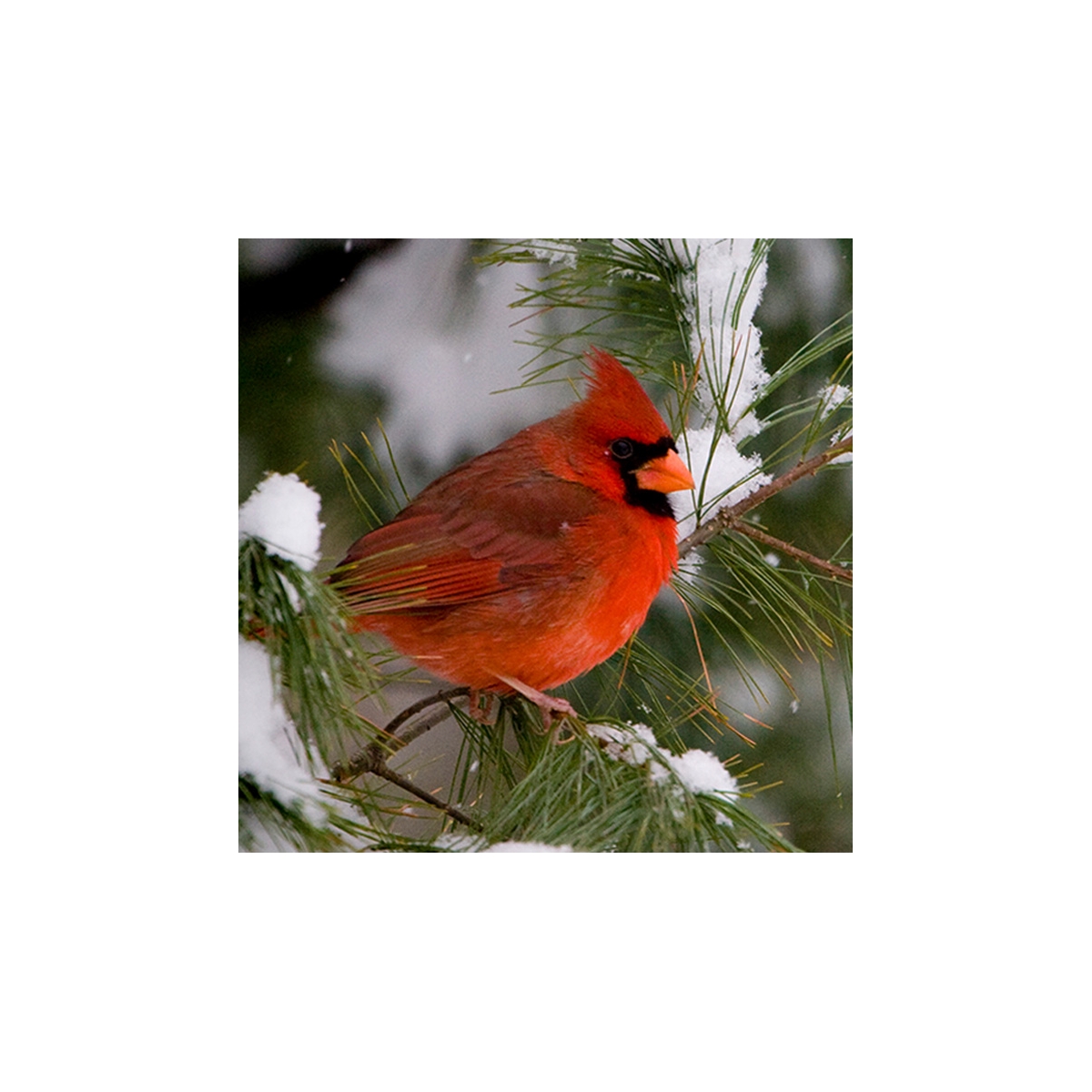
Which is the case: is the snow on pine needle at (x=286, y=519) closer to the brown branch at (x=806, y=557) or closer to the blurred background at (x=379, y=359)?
the blurred background at (x=379, y=359)

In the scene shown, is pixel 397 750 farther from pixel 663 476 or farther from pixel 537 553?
pixel 663 476

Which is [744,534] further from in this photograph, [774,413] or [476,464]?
[476,464]

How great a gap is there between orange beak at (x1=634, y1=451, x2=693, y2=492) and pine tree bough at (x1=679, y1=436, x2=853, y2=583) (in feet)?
0.37

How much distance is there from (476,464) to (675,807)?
78cm

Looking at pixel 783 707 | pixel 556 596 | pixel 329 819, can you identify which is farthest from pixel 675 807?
pixel 329 819

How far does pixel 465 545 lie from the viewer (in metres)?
2.60

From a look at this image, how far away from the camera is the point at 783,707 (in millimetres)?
2660

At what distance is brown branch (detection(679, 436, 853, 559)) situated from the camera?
8.72ft

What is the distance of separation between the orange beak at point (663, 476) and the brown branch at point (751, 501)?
4.3 inches

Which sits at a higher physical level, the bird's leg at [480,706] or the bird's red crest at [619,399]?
the bird's red crest at [619,399]

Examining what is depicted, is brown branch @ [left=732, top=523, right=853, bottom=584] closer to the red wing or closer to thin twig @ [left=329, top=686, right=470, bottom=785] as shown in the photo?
the red wing

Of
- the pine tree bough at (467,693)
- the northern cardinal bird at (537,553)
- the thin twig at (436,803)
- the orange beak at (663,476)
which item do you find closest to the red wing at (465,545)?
the northern cardinal bird at (537,553)

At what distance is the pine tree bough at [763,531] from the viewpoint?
2.66m

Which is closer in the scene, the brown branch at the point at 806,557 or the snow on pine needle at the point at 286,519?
the snow on pine needle at the point at 286,519
